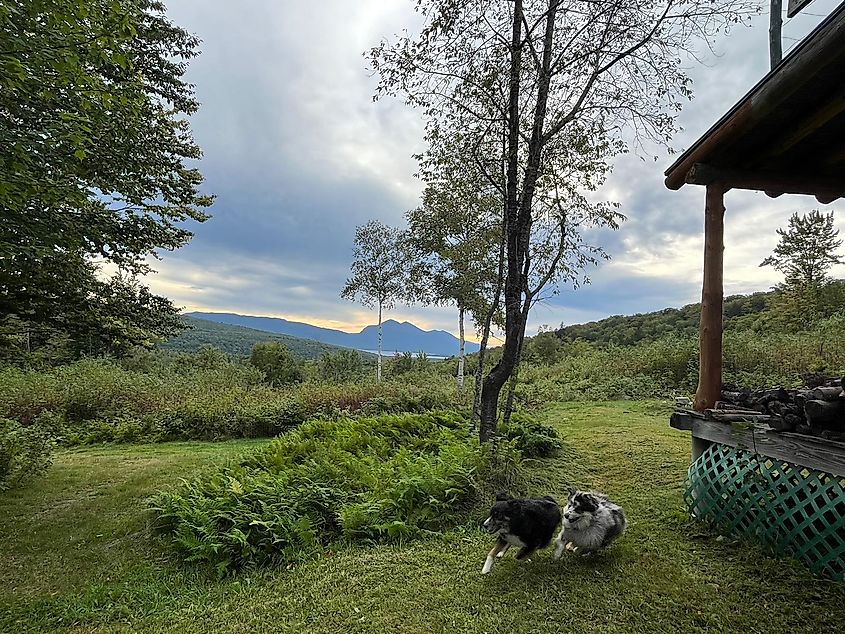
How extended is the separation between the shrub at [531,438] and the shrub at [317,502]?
3.01 ft

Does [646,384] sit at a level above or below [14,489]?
above

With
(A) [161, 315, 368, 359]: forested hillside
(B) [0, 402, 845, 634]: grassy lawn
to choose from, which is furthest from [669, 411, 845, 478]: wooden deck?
(A) [161, 315, 368, 359]: forested hillside

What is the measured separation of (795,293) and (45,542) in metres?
19.2

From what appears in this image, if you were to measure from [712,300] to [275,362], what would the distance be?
18.9m

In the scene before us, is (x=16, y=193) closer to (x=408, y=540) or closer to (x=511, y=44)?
(x=408, y=540)

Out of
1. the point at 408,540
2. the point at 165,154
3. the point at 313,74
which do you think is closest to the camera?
the point at 408,540

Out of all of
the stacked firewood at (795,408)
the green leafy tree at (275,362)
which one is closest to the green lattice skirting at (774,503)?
the stacked firewood at (795,408)

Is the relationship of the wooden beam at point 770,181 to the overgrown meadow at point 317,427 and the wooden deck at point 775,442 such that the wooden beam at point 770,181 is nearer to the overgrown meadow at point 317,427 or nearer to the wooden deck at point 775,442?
the wooden deck at point 775,442

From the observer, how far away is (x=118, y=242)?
5.87 meters

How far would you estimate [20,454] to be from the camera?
597cm

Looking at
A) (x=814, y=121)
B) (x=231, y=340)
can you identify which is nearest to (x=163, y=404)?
(x=814, y=121)

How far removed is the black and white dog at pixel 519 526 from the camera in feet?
9.97

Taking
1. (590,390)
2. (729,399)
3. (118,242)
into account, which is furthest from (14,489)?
(590,390)

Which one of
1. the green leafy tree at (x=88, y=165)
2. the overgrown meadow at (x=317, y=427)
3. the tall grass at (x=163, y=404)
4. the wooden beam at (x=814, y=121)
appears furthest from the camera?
the tall grass at (x=163, y=404)
